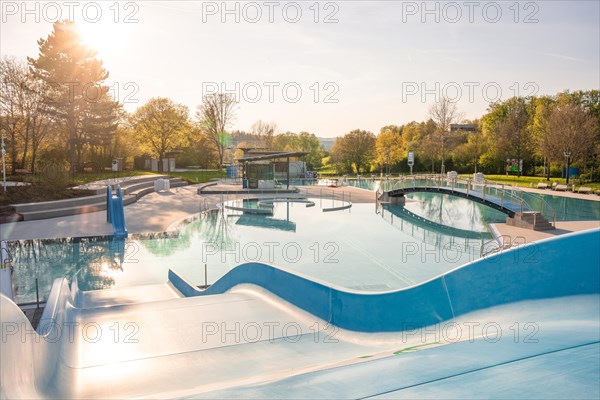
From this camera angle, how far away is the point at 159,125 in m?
47.5

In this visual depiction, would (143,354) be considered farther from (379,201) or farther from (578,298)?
(379,201)

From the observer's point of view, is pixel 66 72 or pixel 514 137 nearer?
pixel 66 72

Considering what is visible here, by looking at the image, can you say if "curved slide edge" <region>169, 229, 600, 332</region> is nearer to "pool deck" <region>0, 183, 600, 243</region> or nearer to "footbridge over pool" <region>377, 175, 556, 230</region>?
"pool deck" <region>0, 183, 600, 243</region>

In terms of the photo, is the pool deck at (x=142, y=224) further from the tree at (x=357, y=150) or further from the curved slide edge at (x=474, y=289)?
the tree at (x=357, y=150)

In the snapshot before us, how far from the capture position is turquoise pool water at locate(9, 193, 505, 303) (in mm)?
10984

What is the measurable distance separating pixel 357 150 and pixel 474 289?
161 ft

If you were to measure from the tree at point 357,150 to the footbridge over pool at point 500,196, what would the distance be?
2805cm

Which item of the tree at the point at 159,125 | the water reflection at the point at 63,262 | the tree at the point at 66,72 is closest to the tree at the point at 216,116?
the tree at the point at 159,125

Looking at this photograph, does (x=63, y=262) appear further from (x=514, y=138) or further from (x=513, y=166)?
(x=514, y=138)

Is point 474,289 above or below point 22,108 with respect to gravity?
below

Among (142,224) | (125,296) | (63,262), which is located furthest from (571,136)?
(125,296)

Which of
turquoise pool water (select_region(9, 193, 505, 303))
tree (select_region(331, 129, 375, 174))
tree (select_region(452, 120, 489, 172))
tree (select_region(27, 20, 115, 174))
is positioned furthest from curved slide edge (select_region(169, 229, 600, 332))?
tree (select_region(331, 129, 375, 174))

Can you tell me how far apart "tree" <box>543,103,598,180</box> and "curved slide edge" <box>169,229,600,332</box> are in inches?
1384

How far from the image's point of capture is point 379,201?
26.7m
